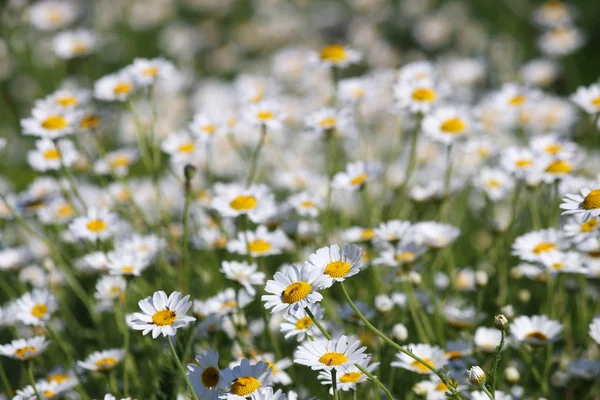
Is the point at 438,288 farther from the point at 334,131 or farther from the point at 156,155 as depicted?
the point at 156,155

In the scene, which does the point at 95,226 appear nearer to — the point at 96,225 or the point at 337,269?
the point at 96,225

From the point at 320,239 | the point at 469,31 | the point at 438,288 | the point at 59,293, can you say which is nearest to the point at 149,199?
the point at 59,293

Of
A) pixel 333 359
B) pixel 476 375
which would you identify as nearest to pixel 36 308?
pixel 333 359

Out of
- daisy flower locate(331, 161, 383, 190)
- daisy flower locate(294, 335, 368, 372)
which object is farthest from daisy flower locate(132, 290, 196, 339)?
daisy flower locate(331, 161, 383, 190)

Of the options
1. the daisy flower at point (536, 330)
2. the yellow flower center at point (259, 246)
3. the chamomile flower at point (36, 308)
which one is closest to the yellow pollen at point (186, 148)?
the yellow flower center at point (259, 246)

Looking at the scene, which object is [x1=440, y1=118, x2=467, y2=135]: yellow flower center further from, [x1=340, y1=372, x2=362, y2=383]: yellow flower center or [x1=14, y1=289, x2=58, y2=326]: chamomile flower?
[x1=14, y1=289, x2=58, y2=326]: chamomile flower
